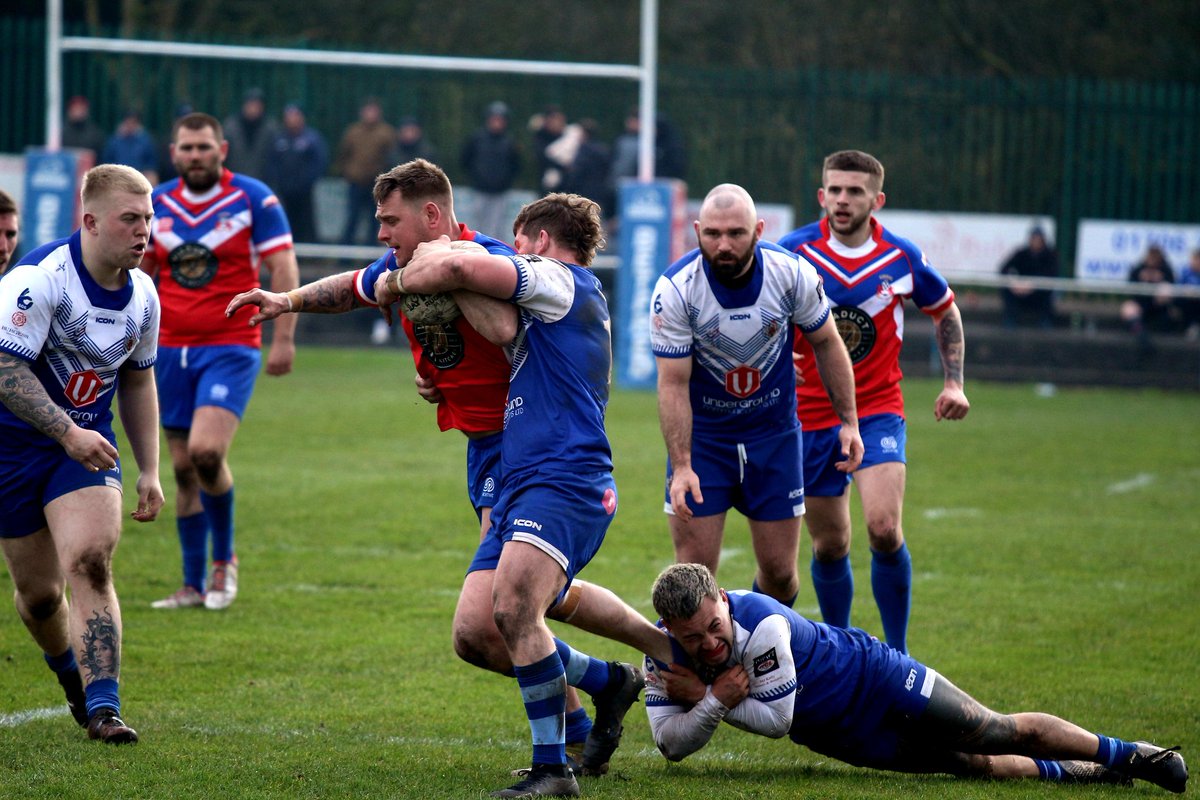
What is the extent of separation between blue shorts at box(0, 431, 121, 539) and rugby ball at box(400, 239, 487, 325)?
50.9 inches

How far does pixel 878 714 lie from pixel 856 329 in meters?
2.40

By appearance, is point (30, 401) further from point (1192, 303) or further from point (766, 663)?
point (1192, 303)

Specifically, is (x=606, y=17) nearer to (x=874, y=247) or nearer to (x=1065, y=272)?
(x=1065, y=272)

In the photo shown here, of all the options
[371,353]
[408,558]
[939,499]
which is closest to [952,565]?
[939,499]

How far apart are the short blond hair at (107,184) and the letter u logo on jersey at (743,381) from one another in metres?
2.50

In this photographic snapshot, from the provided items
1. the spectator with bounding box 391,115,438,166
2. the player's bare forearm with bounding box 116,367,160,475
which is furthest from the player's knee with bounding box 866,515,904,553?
the spectator with bounding box 391,115,438,166

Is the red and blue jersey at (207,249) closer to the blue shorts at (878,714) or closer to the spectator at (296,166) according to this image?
the blue shorts at (878,714)

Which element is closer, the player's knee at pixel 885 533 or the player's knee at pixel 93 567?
the player's knee at pixel 93 567

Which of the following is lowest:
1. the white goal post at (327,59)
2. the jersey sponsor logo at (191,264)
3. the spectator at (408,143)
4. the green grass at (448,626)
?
the green grass at (448,626)

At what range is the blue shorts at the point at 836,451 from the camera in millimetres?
7238

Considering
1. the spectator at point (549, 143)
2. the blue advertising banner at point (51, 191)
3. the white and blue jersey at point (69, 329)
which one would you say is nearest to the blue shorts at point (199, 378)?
the white and blue jersey at point (69, 329)

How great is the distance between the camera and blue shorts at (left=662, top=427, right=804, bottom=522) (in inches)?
266

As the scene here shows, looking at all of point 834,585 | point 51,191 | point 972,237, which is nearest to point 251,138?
point 51,191

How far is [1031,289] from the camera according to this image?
20.4 metres
